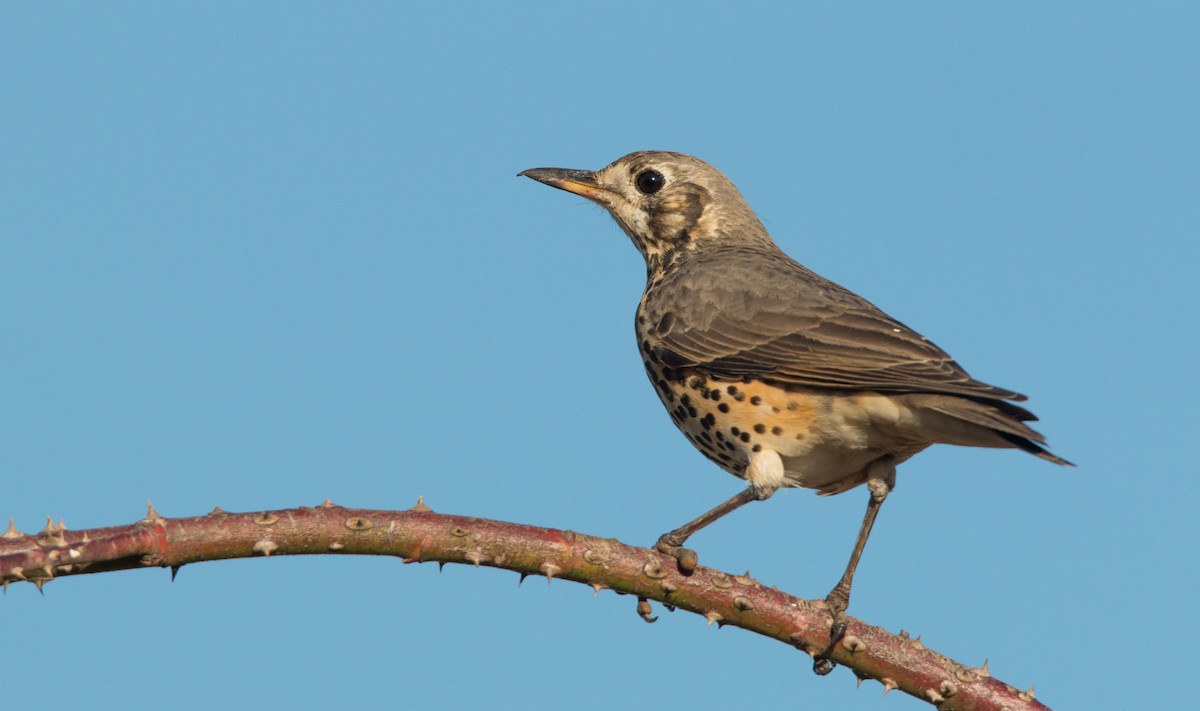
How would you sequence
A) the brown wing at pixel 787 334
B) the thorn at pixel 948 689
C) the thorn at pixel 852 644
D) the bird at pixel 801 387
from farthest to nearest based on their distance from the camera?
the brown wing at pixel 787 334, the bird at pixel 801 387, the thorn at pixel 852 644, the thorn at pixel 948 689

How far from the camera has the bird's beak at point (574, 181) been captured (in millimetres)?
10375

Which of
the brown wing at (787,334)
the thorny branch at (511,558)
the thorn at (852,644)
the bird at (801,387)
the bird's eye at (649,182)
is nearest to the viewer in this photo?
the thorny branch at (511,558)

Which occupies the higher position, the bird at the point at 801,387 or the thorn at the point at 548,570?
the bird at the point at 801,387

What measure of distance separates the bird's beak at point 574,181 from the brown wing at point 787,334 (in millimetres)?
1232

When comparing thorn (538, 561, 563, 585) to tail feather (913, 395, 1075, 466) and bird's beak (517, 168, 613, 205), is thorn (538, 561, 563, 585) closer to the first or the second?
tail feather (913, 395, 1075, 466)

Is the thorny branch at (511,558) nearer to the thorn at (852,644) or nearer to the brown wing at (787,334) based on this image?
the thorn at (852,644)

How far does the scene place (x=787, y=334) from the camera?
8125 mm

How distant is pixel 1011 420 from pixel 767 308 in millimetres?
2232

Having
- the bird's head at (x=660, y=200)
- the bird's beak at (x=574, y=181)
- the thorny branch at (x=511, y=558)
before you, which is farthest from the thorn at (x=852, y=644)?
the bird's beak at (x=574, y=181)

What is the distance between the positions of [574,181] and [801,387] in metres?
3.37

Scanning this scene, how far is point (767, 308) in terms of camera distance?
849cm

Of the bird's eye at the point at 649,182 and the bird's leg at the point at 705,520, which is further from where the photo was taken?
the bird's eye at the point at 649,182

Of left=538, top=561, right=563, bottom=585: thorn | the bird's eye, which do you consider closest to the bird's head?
the bird's eye

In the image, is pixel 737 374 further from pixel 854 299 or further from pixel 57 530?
pixel 57 530
